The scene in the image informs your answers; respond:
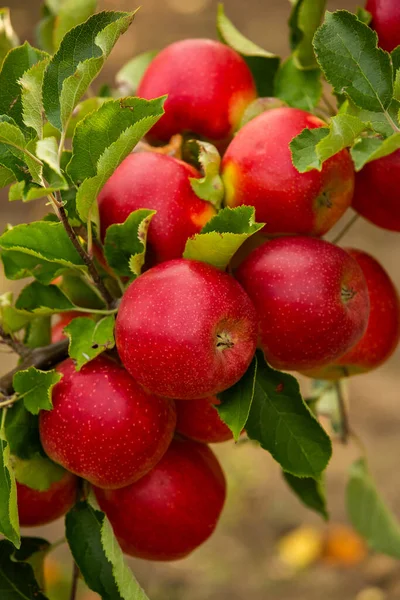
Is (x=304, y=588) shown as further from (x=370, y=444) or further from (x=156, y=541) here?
(x=156, y=541)

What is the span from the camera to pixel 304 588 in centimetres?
183

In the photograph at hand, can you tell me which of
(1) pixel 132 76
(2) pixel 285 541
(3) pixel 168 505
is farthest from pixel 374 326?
(2) pixel 285 541

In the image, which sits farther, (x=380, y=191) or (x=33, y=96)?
(x=380, y=191)

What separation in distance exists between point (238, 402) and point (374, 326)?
0.23 meters

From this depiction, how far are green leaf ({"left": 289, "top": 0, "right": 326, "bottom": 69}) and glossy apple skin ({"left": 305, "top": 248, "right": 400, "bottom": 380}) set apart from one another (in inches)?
7.3

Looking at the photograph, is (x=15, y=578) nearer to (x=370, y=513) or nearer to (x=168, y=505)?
(x=168, y=505)

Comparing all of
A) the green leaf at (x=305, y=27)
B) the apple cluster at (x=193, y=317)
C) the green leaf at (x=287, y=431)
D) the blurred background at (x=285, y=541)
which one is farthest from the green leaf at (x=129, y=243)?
the blurred background at (x=285, y=541)

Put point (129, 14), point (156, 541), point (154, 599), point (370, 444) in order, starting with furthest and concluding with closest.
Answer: point (370, 444) < point (154, 599) < point (156, 541) < point (129, 14)

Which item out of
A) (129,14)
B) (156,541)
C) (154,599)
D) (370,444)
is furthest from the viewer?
(370,444)

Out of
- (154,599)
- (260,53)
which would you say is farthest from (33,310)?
(154,599)

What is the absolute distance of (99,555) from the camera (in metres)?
0.64

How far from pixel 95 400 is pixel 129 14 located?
0.29m

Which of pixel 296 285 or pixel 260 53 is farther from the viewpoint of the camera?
pixel 260 53

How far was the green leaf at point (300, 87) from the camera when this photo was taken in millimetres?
710
